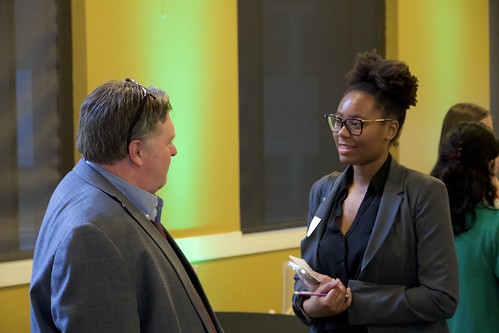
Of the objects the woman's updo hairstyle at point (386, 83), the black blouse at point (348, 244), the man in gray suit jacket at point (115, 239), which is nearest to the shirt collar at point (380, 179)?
the black blouse at point (348, 244)

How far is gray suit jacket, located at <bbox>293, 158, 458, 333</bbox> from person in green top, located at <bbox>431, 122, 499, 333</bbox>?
50 cm

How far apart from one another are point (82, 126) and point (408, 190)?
1071 millimetres

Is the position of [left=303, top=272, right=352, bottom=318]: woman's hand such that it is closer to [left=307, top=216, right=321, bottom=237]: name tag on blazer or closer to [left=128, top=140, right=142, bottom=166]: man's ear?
[left=307, top=216, right=321, bottom=237]: name tag on blazer

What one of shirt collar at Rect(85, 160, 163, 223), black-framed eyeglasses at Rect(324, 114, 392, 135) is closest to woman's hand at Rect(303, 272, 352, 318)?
black-framed eyeglasses at Rect(324, 114, 392, 135)

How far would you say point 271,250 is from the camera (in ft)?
15.7

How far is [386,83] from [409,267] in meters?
0.59

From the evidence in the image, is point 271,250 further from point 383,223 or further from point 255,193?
point 383,223

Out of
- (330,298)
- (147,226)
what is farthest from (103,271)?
(330,298)

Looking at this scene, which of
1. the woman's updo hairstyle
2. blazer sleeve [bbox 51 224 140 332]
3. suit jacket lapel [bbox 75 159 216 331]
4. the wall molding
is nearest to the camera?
blazer sleeve [bbox 51 224 140 332]

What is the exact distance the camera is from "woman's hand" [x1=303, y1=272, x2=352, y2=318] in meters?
2.12

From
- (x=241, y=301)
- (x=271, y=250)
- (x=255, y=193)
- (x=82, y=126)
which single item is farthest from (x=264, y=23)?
(x=82, y=126)

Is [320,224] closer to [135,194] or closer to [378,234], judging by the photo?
[378,234]

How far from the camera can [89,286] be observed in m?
1.44

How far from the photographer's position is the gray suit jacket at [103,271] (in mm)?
1444
